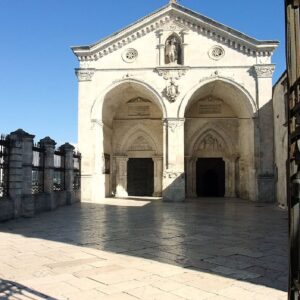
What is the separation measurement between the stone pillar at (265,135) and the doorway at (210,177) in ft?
16.3

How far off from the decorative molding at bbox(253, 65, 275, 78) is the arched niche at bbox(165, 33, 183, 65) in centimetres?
432

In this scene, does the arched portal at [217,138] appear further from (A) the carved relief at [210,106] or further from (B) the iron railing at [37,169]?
(B) the iron railing at [37,169]

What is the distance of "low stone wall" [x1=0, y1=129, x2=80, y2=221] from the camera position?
12.3m

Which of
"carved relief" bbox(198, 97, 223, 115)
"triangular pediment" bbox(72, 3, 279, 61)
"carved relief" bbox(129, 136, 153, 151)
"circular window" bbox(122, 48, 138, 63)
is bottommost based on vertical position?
"carved relief" bbox(129, 136, 153, 151)

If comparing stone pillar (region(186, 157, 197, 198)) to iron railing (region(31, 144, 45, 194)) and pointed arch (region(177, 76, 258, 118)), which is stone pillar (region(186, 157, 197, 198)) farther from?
iron railing (region(31, 144, 45, 194))

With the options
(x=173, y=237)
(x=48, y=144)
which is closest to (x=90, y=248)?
(x=173, y=237)

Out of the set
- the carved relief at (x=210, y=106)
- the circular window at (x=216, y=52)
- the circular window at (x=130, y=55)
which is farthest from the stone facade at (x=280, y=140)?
the circular window at (x=130, y=55)

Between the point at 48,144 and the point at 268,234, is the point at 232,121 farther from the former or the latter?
the point at 268,234

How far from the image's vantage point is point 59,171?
58.4ft

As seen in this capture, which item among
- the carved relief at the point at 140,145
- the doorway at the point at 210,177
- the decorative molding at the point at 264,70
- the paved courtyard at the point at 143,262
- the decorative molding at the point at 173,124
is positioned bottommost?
the paved courtyard at the point at 143,262

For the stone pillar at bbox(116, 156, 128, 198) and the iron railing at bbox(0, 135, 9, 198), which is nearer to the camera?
the iron railing at bbox(0, 135, 9, 198)

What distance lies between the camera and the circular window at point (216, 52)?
21272mm

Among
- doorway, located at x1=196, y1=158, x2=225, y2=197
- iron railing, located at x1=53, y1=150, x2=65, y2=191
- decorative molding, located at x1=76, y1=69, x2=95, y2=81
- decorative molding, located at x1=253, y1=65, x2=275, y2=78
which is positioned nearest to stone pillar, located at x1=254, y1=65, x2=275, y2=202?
decorative molding, located at x1=253, y1=65, x2=275, y2=78

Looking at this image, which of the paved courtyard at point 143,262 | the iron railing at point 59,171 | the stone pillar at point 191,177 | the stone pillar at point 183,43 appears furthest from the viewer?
the stone pillar at point 191,177
